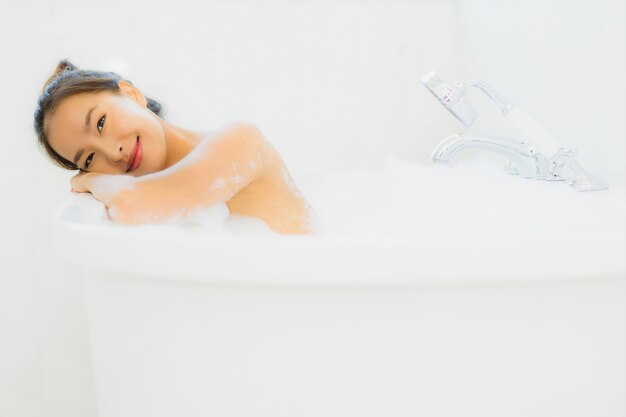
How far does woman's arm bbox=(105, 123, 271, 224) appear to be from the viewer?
1070 mm

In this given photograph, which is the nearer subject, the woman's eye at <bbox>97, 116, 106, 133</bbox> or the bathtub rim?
the bathtub rim

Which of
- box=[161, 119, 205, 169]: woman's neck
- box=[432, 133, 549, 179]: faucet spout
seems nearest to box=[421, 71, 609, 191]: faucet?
box=[432, 133, 549, 179]: faucet spout

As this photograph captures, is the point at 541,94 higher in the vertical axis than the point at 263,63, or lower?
lower

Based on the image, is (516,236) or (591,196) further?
(591,196)

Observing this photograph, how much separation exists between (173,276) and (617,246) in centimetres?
48

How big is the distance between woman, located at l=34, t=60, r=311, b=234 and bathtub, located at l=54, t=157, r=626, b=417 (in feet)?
0.53

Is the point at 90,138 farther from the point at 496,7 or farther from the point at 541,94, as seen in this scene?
the point at 496,7

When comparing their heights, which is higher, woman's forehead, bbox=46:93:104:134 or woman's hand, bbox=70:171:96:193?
woman's forehead, bbox=46:93:104:134

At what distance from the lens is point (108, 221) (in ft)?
3.54

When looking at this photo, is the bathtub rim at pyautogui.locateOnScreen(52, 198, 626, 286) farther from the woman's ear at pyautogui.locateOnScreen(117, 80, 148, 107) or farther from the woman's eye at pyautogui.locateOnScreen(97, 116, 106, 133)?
the woman's ear at pyautogui.locateOnScreen(117, 80, 148, 107)

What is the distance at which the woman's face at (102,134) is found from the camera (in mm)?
1249

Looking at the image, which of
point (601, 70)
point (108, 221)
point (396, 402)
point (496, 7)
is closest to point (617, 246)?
point (396, 402)

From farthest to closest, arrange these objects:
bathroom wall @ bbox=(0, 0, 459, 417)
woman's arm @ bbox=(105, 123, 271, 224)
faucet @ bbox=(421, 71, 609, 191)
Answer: bathroom wall @ bbox=(0, 0, 459, 417) < faucet @ bbox=(421, 71, 609, 191) < woman's arm @ bbox=(105, 123, 271, 224)

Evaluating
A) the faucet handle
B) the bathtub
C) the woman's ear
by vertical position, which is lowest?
the bathtub
